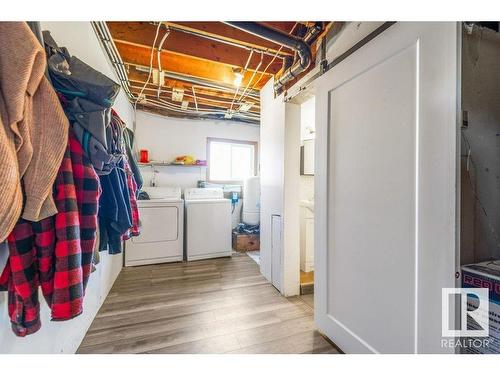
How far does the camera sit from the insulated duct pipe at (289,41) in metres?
1.42

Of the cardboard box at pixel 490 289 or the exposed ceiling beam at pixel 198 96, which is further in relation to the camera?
the exposed ceiling beam at pixel 198 96

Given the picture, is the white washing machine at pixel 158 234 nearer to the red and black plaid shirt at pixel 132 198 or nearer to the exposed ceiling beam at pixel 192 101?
the red and black plaid shirt at pixel 132 198

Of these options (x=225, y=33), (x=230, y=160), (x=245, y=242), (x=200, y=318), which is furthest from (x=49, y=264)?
(x=230, y=160)

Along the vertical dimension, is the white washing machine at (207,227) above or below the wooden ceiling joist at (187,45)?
below

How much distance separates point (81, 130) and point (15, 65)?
27 cm

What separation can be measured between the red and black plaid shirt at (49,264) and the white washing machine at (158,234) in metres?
2.13

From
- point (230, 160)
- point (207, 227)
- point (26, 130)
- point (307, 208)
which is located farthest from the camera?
point (230, 160)

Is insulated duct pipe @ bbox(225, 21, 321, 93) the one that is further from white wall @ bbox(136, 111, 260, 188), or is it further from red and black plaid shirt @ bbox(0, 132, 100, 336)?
white wall @ bbox(136, 111, 260, 188)

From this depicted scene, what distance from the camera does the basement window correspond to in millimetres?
3942

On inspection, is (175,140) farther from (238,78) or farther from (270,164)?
(270,164)

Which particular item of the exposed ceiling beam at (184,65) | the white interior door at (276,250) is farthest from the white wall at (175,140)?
the white interior door at (276,250)

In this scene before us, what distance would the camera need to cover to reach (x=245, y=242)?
3525 mm

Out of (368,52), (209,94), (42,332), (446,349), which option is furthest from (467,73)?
(209,94)

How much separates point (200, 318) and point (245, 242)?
1833 mm
